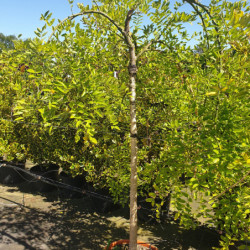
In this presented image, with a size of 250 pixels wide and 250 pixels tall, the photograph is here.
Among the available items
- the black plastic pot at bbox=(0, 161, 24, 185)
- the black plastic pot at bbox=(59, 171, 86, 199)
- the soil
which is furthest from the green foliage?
the black plastic pot at bbox=(0, 161, 24, 185)

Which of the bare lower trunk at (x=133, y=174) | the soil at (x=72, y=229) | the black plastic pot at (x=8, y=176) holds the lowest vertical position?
the soil at (x=72, y=229)

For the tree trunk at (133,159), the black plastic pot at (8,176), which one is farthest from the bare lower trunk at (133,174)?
the black plastic pot at (8,176)

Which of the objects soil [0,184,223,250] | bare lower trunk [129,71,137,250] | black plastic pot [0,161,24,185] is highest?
bare lower trunk [129,71,137,250]

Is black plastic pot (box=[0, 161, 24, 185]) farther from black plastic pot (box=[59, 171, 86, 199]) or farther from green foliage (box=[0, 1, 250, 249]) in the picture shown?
green foliage (box=[0, 1, 250, 249])

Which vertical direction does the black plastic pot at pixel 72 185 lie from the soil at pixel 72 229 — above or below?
above

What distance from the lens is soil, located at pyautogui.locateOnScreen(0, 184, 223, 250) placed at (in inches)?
145

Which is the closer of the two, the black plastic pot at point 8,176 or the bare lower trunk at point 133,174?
the bare lower trunk at point 133,174

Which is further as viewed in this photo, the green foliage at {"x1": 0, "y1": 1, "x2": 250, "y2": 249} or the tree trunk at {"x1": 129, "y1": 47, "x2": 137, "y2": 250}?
the tree trunk at {"x1": 129, "y1": 47, "x2": 137, "y2": 250}

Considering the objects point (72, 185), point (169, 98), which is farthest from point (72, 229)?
point (169, 98)

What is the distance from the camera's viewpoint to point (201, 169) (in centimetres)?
191

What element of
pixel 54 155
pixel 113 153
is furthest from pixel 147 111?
pixel 54 155

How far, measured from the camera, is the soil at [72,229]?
3689mm

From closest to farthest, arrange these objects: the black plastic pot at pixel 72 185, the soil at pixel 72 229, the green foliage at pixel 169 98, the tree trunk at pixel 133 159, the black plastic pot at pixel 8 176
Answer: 1. the green foliage at pixel 169 98
2. the tree trunk at pixel 133 159
3. the soil at pixel 72 229
4. the black plastic pot at pixel 72 185
5. the black plastic pot at pixel 8 176

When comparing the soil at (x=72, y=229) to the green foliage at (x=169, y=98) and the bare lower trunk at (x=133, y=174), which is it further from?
the bare lower trunk at (x=133, y=174)
